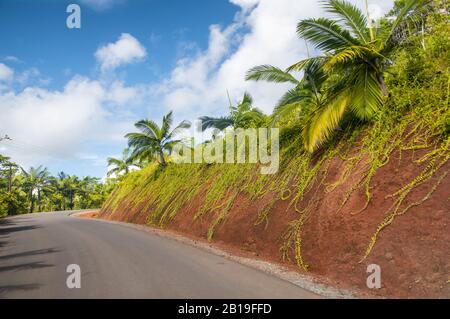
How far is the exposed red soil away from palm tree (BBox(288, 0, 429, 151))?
1.31 meters

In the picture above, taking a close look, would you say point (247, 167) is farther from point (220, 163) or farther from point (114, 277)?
point (114, 277)

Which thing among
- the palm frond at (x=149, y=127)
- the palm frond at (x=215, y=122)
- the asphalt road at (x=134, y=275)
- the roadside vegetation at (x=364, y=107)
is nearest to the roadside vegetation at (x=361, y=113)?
the roadside vegetation at (x=364, y=107)

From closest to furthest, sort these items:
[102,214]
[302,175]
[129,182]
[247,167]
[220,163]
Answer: [302,175] → [247,167] → [220,163] → [129,182] → [102,214]

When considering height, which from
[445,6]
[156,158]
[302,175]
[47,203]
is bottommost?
[47,203]

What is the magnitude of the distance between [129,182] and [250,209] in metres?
18.6

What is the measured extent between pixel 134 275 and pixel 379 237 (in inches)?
183

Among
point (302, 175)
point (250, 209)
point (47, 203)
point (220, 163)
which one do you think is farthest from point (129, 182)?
point (47, 203)

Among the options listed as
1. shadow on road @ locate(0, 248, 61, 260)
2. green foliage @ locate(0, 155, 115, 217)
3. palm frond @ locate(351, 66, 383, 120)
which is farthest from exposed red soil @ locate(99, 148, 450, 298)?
green foliage @ locate(0, 155, 115, 217)

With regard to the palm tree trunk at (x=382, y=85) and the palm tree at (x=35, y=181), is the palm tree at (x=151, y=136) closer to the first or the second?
the palm tree trunk at (x=382, y=85)

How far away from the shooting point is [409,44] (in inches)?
309

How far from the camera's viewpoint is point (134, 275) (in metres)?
5.74

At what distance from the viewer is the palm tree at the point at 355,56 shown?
7.45 m

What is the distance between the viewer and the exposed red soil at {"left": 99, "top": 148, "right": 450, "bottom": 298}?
4762mm

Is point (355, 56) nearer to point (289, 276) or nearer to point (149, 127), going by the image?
point (289, 276)
